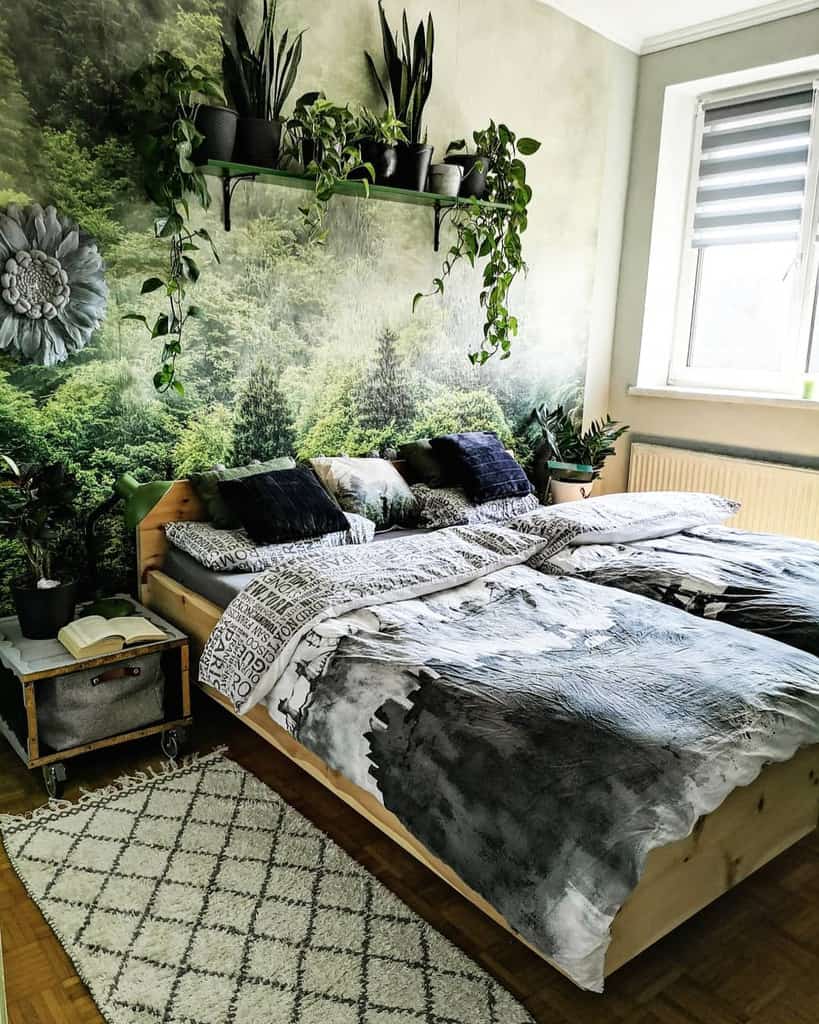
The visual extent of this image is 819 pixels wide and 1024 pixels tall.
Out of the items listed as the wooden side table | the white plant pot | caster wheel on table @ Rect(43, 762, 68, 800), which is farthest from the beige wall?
caster wheel on table @ Rect(43, 762, 68, 800)

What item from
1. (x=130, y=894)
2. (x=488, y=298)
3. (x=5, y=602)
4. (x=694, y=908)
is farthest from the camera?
(x=488, y=298)

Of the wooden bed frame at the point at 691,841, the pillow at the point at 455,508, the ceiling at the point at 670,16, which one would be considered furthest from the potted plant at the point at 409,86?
the wooden bed frame at the point at 691,841

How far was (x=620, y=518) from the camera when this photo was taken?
3.22m

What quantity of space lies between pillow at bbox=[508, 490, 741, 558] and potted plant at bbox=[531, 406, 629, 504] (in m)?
0.56

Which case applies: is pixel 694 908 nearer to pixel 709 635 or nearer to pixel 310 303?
pixel 709 635

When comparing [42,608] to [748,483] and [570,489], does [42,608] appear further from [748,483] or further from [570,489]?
[748,483]

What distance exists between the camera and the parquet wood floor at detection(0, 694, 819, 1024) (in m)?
1.72

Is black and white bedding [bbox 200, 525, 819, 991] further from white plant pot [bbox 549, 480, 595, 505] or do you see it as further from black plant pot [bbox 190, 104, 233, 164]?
white plant pot [bbox 549, 480, 595, 505]

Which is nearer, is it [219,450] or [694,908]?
[694,908]

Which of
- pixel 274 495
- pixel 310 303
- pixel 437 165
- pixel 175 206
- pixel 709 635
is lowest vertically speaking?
pixel 709 635

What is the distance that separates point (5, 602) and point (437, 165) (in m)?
2.35

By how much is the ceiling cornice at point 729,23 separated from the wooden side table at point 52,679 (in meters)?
3.73

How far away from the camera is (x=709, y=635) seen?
2.28 m

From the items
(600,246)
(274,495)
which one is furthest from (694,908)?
(600,246)
